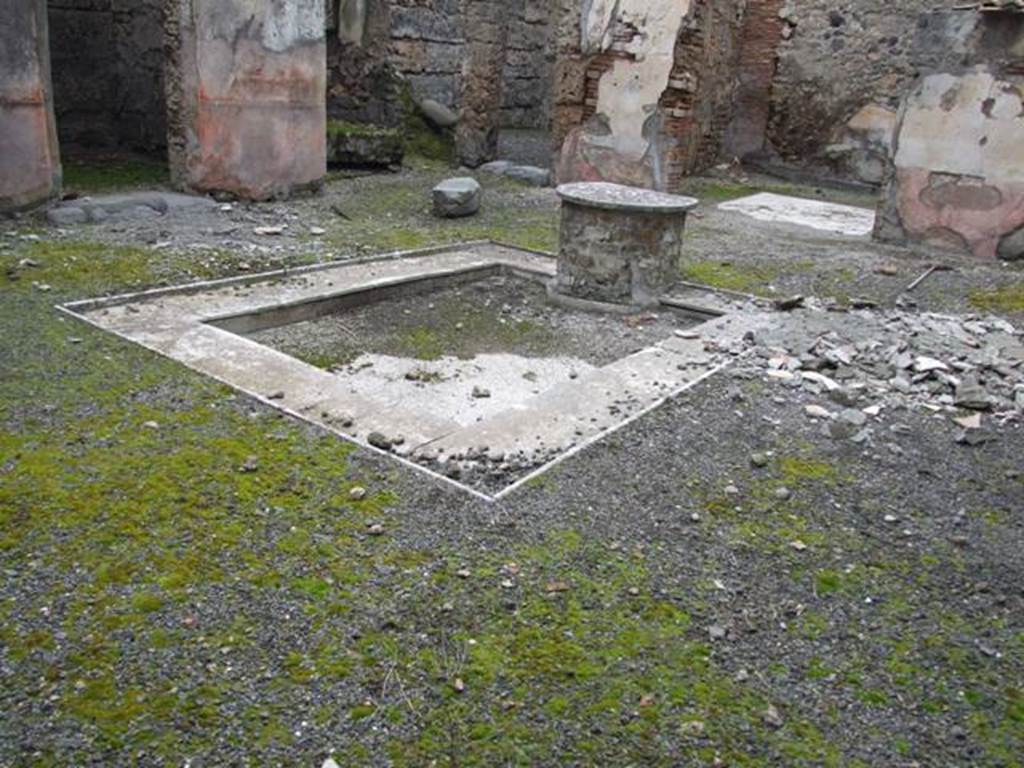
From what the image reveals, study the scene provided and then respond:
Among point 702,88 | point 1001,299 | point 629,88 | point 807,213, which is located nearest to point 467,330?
point 1001,299

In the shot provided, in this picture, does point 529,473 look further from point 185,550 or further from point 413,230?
point 413,230

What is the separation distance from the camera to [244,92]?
748 cm

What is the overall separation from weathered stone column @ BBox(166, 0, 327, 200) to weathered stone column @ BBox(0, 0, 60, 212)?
1.15 meters

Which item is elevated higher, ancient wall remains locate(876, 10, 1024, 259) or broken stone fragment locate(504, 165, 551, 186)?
ancient wall remains locate(876, 10, 1024, 259)

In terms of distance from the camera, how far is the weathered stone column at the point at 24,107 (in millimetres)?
6113

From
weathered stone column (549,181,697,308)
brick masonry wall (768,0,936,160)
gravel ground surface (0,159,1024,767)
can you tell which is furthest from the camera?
brick masonry wall (768,0,936,160)

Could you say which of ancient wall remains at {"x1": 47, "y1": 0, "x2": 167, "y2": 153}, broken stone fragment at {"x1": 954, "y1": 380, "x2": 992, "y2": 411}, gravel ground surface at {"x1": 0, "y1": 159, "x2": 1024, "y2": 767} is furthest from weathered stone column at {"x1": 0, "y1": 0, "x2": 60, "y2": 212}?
broken stone fragment at {"x1": 954, "y1": 380, "x2": 992, "y2": 411}

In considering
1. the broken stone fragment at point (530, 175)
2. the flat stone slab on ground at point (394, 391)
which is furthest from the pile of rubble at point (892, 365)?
the broken stone fragment at point (530, 175)

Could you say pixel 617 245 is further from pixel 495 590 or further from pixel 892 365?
pixel 495 590

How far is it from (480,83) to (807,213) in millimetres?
4514

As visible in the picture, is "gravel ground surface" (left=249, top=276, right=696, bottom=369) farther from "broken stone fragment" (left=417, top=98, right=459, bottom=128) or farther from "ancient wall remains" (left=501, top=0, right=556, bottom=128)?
"ancient wall remains" (left=501, top=0, right=556, bottom=128)

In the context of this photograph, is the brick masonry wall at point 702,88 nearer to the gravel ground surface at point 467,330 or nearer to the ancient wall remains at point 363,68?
the ancient wall remains at point 363,68

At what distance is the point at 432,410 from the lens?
4090 mm

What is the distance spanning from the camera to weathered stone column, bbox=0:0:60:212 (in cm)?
611
